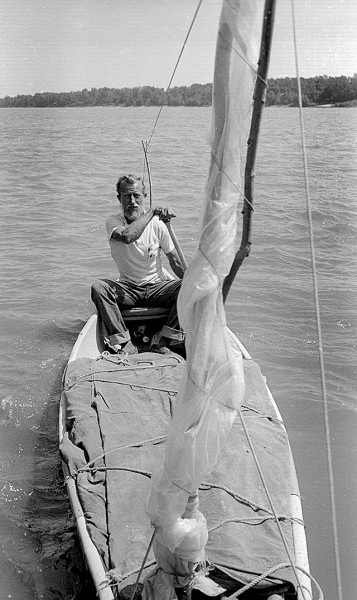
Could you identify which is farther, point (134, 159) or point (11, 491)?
point (134, 159)

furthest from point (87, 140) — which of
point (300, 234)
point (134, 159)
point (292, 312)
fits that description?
point (292, 312)

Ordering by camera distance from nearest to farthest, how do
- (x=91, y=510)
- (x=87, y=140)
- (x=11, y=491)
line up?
(x=91, y=510) < (x=11, y=491) < (x=87, y=140)

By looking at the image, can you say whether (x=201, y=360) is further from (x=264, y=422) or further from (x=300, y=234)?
(x=300, y=234)

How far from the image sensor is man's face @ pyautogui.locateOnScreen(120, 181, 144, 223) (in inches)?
242

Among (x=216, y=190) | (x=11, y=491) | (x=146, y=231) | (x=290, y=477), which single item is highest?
(x=216, y=190)

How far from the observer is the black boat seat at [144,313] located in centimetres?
647

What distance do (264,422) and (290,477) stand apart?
1.91ft

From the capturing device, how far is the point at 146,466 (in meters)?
4.08

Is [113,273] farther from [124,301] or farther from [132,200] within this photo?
[132,200]

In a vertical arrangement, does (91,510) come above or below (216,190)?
below

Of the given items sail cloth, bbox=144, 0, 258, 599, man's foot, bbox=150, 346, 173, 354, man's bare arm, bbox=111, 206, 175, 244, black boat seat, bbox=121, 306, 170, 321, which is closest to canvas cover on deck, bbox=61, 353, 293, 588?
sail cloth, bbox=144, 0, 258, 599

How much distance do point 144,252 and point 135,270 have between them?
211 mm

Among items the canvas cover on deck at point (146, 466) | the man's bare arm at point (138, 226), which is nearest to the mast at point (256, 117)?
the canvas cover on deck at point (146, 466)

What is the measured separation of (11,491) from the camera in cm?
515
